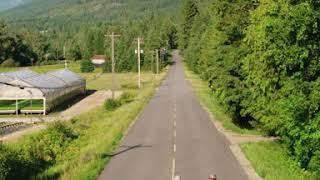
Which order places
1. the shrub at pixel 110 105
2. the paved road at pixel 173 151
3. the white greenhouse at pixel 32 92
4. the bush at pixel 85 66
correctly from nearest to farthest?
the paved road at pixel 173 151 < the shrub at pixel 110 105 < the white greenhouse at pixel 32 92 < the bush at pixel 85 66

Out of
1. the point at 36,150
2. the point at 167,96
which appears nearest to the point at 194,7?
the point at 167,96

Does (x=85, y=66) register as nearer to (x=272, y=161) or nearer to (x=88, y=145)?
(x=88, y=145)

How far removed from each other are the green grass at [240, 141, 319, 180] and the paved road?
873mm

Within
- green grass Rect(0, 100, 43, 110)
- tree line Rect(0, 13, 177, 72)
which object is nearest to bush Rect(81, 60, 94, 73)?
tree line Rect(0, 13, 177, 72)

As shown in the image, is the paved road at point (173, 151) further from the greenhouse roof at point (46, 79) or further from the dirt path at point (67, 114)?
the greenhouse roof at point (46, 79)

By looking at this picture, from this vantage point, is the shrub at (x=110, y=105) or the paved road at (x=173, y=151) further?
the shrub at (x=110, y=105)

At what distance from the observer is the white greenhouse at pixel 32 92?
2315 inches

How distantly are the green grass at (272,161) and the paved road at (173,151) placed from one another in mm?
873

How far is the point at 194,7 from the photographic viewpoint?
156000 mm

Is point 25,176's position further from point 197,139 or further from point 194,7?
point 194,7

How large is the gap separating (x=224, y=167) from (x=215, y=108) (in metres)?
26.5

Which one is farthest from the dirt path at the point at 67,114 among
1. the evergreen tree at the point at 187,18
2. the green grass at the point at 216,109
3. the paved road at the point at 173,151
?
the evergreen tree at the point at 187,18

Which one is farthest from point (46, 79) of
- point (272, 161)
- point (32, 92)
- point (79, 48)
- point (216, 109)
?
point (79, 48)

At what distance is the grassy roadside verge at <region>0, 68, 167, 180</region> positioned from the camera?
24141 millimetres
